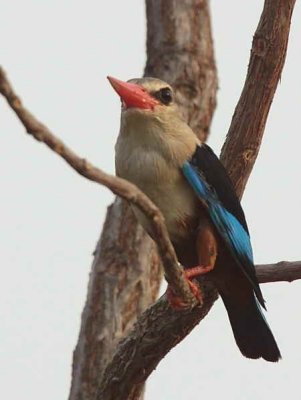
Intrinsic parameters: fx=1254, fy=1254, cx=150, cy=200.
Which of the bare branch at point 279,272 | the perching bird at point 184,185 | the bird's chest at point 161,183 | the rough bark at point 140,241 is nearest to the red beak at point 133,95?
the perching bird at point 184,185

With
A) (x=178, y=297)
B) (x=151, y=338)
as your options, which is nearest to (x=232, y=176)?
(x=151, y=338)

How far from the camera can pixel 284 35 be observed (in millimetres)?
6398

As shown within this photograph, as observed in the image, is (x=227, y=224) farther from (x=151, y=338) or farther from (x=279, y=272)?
(x=151, y=338)

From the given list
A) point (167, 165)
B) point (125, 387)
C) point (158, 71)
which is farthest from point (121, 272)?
point (167, 165)

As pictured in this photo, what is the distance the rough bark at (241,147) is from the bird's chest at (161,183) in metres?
0.58

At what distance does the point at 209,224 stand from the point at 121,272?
118 inches

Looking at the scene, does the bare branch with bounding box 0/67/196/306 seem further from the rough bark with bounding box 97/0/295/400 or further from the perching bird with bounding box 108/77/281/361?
the rough bark with bounding box 97/0/295/400

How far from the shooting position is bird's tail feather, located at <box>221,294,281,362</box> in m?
6.16

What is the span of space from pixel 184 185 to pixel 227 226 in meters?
0.31

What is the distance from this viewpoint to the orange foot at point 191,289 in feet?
18.4

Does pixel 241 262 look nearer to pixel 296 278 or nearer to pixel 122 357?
pixel 296 278

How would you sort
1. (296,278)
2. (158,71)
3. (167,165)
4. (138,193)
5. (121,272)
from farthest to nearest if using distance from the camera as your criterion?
(158,71) → (121,272) → (296,278) → (167,165) → (138,193)

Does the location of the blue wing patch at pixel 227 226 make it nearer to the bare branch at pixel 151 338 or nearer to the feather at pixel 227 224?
the feather at pixel 227 224

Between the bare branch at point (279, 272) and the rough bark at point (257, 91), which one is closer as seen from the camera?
the bare branch at point (279, 272)
